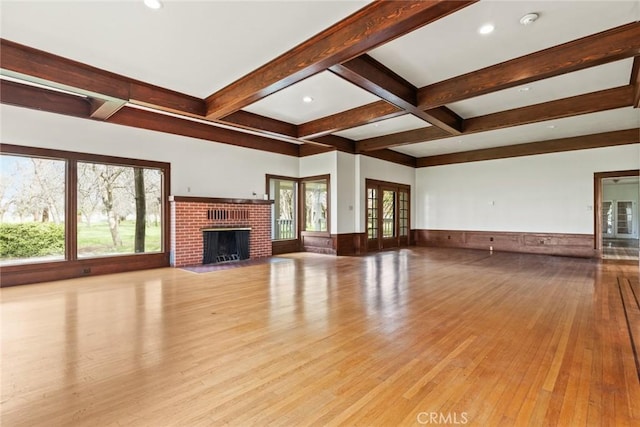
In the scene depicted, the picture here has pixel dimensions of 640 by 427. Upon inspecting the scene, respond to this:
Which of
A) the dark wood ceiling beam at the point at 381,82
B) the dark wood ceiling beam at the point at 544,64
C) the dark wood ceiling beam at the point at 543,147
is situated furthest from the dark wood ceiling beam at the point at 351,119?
the dark wood ceiling beam at the point at 543,147

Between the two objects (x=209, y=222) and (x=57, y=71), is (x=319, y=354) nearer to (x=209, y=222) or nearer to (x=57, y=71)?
(x=57, y=71)

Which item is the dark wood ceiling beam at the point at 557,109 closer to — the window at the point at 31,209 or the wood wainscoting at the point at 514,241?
the wood wainscoting at the point at 514,241

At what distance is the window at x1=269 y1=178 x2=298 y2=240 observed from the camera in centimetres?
870

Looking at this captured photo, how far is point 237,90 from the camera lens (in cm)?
473

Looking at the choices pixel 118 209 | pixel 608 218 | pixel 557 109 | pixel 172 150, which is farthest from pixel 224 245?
pixel 608 218

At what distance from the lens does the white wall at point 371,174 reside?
891 cm

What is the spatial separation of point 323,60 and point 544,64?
277 cm

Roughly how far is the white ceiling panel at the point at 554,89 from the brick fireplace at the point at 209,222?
5.09 metres

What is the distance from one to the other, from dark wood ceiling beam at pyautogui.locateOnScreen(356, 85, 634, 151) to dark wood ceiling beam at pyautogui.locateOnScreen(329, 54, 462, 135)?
53.7 inches

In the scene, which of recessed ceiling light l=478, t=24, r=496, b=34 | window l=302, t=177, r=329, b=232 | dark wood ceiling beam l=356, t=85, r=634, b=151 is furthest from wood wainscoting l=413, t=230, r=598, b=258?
recessed ceiling light l=478, t=24, r=496, b=34

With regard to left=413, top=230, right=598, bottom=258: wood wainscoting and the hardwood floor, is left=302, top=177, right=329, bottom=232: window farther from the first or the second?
the hardwood floor

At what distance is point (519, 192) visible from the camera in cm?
898

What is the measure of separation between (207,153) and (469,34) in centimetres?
565

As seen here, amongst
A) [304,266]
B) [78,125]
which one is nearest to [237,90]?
[78,125]
